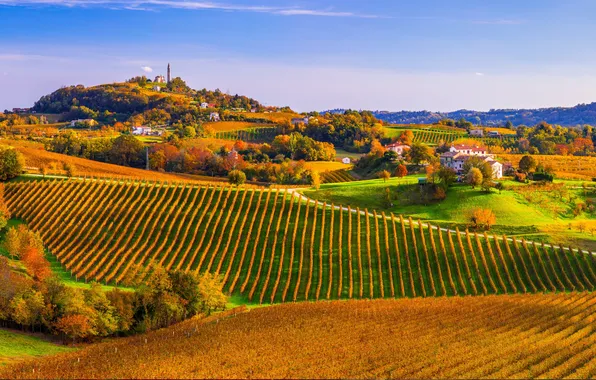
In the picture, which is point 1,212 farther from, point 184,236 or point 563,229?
point 563,229

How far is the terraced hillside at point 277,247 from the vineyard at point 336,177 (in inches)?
1549

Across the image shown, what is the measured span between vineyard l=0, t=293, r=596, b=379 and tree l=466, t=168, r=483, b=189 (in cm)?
3517

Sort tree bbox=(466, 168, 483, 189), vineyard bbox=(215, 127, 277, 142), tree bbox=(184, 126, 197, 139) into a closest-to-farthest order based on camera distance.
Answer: tree bbox=(466, 168, 483, 189), tree bbox=(184, 126, 197, 139), vineyard bbox=(215, 127, 277, 142)

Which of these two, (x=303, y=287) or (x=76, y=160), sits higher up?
(x=76, y=160)

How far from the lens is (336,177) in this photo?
4656 inches

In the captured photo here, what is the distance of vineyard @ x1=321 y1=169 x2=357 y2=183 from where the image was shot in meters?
116

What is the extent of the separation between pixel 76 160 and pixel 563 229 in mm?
89179

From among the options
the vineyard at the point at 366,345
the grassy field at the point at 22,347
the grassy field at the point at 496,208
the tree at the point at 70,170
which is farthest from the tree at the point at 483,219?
the tree at the point at 70,170

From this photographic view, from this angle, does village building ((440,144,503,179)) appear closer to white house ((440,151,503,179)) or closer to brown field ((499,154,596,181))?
white house ((440,151,503,179))

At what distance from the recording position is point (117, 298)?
46.0 metres

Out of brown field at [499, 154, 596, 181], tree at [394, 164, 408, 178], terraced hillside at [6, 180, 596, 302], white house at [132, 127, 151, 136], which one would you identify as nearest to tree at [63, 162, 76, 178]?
terraced hillside at [6, 180, 596, 302]

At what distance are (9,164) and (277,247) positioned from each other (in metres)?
49.2

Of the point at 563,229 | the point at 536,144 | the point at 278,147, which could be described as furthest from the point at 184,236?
the point at 536,144

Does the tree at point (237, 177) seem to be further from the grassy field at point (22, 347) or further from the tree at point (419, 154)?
the tree at point (419, 154)
